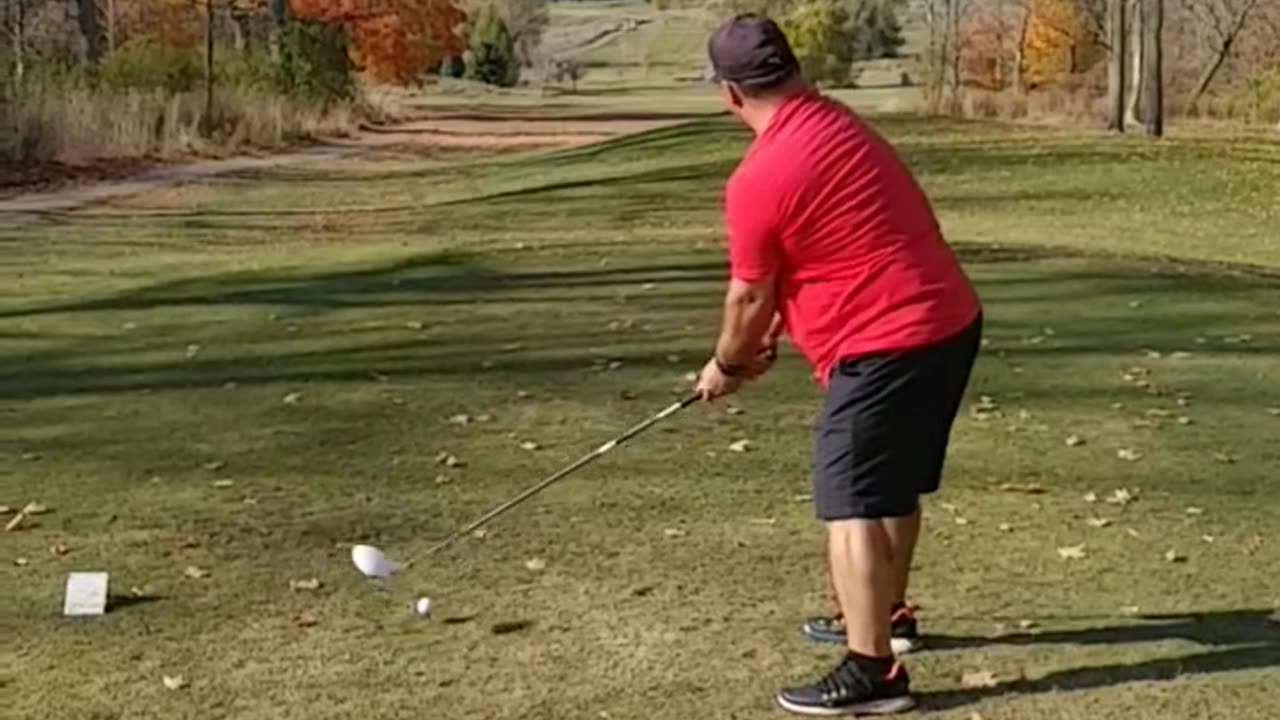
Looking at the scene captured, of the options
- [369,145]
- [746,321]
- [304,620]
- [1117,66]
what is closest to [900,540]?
[746,321]

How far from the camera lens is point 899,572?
5.23 m

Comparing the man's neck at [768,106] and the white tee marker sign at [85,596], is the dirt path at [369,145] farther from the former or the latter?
the man's neck at [768,106]

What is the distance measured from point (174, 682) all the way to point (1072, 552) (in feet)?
9.66

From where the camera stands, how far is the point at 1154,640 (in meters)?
5.68

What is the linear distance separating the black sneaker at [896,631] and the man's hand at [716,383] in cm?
75

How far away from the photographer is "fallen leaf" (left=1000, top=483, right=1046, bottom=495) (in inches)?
306

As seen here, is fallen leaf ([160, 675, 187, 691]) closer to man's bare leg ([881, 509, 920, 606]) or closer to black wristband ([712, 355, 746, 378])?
black wristband ([712, 355, 746, 378])

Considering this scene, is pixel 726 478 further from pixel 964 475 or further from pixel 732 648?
pixel 732 648

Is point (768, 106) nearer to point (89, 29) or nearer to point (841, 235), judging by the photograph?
point (841, 235)

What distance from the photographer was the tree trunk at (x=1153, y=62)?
37.1 meters

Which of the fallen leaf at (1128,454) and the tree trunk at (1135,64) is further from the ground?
the fallen leaf at (1128,454)

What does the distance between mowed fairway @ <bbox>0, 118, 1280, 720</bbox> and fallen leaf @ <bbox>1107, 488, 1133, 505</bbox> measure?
0.02 m

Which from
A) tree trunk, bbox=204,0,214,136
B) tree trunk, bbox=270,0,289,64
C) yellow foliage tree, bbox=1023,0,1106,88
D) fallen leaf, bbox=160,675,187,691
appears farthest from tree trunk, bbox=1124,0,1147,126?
fallen leaf, bbox=160,675,187,691

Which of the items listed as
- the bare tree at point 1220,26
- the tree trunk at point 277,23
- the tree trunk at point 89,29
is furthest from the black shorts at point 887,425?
the bare tree at point 1220,26
